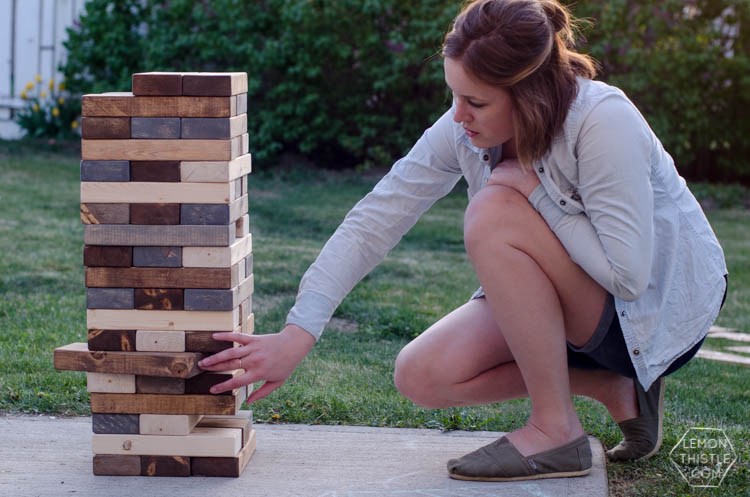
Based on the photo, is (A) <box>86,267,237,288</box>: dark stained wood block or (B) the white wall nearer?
(A) <box>86,267,237,288</box>: dark stained wood block

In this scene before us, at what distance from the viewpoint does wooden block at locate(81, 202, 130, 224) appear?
100 inches

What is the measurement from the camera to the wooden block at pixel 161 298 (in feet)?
8.42

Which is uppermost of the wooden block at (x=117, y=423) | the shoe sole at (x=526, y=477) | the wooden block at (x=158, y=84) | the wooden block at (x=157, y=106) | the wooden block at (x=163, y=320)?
the wooden block at (x=158, y=84)

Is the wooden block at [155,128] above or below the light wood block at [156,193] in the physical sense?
above

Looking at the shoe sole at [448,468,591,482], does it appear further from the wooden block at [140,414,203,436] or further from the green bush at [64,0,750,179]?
the green bush at [64,0,750,179]

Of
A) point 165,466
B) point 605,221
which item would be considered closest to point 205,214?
point 165,466

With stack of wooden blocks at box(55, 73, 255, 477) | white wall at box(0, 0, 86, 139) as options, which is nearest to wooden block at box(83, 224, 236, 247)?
stack of wooden blocks at box(55, 73, 255, 477)

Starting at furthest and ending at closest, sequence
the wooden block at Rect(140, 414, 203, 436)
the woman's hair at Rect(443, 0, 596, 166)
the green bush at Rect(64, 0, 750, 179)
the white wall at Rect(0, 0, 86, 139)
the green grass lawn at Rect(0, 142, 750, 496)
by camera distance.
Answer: the white wall at Rect(0, 0, 86, 139) → the green bush at Rect(64, 0, 750, 179) → the green grass lawn at Rect(0, 142, 750, 496) → the wooden block at Rect(140, 414, 203, 436) → the woman's hair at Rect(443, 0, 596, 166)

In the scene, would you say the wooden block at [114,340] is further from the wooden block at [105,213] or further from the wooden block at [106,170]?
the wooden block at [106,170]

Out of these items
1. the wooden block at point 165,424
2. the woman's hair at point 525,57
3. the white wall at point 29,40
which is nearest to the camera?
the woman's hair at point 525,57

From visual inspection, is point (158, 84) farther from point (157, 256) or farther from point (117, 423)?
point (117, 423)

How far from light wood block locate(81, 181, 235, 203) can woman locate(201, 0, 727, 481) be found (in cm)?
33

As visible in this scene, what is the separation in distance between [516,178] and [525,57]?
33 centimetres

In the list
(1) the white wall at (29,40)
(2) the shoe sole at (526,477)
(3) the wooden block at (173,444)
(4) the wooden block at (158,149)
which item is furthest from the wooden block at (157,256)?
(1) the white wall at (29,40)
